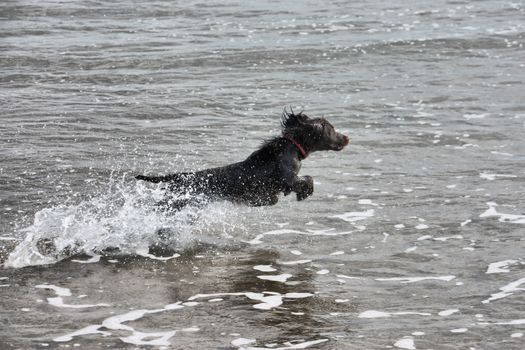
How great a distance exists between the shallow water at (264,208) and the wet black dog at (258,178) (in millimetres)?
207

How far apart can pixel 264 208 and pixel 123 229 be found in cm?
167

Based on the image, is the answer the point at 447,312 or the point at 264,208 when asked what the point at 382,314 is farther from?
the point at 264,208

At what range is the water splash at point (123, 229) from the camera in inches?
358

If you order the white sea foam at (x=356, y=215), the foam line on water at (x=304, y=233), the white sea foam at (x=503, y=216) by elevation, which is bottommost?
the foam line on water at (x=304, y=233)

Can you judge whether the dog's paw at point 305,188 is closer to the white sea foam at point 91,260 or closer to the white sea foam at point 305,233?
the white sea foam at point 305,233

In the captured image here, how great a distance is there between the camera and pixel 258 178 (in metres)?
9.62

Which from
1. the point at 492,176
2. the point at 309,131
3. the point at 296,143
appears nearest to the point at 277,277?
the point at 296,143

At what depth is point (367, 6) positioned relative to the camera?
78.8ft

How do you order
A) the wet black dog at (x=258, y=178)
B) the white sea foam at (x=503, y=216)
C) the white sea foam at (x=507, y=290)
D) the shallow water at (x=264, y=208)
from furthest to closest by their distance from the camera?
the white sea foam at (x=503, y=216)
the wet black dog at (x=258, y=178)
the white sea foam at (x=507, y=290)
the shallow water at (x=264, y=208)

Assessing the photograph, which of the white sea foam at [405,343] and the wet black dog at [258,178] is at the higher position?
the wet black dog at [258,178]

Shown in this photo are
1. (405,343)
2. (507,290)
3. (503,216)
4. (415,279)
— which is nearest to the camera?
(405,343)

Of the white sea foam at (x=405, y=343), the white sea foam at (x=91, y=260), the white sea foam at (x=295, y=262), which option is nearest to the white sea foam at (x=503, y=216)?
the white sea foam at (x=295, y=262)

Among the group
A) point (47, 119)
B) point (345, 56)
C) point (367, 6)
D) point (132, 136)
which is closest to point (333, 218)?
point (132, 136)

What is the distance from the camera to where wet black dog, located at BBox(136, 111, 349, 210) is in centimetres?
948
